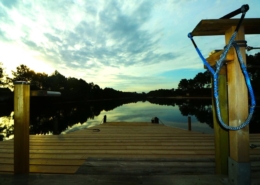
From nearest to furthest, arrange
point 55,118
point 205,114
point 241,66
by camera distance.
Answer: point 241,66, point 55,118, point 205,114

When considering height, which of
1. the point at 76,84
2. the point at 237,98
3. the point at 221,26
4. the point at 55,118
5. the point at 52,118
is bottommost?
the point at 52,118

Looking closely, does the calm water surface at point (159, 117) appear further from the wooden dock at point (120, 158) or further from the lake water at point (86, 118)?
the wooden dock at point (120, 158)

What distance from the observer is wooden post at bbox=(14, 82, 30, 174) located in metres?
2.29

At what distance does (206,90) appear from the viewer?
9081cm

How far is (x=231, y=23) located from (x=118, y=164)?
2783 millimetres

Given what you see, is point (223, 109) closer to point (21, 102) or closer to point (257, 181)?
point (257, 181)

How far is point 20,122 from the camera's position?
91.3 inches

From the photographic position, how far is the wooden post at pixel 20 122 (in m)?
2.29

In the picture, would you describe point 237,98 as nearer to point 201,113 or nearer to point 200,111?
point 201,113

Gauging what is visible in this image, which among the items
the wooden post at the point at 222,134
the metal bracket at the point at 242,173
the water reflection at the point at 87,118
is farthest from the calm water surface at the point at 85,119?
the metal bracket at the point at 242,173

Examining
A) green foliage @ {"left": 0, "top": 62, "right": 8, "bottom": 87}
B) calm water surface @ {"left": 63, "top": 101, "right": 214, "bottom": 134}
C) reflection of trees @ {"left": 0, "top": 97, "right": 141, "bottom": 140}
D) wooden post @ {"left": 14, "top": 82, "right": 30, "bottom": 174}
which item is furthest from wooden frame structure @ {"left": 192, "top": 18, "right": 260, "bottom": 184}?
green foliage @ {"left": 0, "top": 62, "right": 8, "bottom": 87}

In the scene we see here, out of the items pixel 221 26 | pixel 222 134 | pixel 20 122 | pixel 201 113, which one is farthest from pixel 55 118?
pixel 201 113

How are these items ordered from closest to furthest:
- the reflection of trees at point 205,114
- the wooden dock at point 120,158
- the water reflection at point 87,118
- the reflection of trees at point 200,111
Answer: the wooden dock at point 120,158 < the water reflection at point 87,118 < the reflection of trees at point 205,114 < the reflection of trees at point 200,111

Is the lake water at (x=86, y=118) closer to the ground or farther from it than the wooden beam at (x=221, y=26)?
closer to the ground
